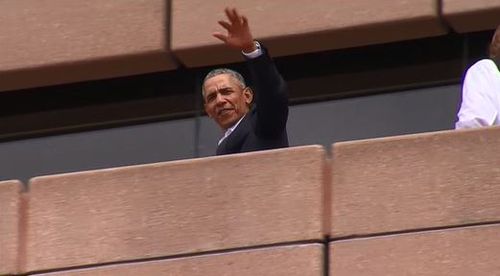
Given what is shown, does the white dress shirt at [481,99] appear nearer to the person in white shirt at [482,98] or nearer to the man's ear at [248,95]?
the person in white shirt at [482,98]

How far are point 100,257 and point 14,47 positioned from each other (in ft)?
10.1

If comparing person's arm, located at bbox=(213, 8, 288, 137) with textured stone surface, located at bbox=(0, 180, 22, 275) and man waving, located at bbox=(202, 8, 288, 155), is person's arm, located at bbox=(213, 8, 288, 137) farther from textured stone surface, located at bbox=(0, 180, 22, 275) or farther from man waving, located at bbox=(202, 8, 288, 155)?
textured stone surface, located at bbox=(0, 180, 22, 275)

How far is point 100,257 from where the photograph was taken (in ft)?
43.2

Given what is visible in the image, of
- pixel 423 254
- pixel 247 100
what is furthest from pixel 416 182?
pixel 247 100

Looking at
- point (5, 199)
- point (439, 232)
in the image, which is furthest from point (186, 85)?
point (439, 232)

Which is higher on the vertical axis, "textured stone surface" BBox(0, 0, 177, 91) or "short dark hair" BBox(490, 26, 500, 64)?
"textured stone surface" BBox(0, 0, 177, 91)

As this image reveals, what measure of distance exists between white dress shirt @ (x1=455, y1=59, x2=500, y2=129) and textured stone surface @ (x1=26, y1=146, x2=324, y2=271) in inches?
29.9

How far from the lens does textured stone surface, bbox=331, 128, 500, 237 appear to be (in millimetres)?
12602

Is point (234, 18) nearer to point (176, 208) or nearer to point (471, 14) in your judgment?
point (176, 208)

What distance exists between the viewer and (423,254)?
12508 mm

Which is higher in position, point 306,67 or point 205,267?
point 306,67

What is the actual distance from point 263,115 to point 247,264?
30.5 inches

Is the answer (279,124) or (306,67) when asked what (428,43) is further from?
(279,124)

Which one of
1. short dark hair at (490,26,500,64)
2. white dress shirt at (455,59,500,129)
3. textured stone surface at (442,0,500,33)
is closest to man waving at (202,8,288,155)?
white dress shirt at (455,59,500,129)
